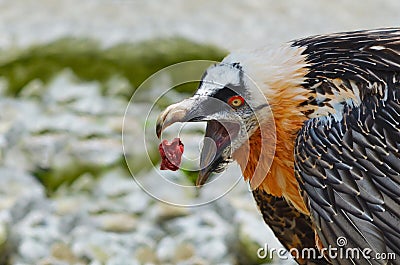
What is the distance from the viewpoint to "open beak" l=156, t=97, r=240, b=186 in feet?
8.68

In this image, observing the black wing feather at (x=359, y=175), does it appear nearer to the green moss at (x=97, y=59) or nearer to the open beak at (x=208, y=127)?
the open beak at (x=208, y=127)

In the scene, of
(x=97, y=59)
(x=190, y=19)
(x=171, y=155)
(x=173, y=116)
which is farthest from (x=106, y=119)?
(x=173, y=116)

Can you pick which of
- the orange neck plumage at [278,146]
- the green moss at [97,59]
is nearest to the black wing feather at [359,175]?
the orange neck plumage at [278,146]

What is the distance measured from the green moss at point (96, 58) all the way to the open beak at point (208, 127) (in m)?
3.22

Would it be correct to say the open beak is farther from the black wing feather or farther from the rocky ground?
the rocky ground

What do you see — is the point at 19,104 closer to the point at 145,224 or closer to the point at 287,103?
the point at 145,224

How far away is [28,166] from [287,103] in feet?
9.48

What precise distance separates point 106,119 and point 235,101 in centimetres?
299

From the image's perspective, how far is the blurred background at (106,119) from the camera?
4.65 m

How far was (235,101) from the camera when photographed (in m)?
2.73

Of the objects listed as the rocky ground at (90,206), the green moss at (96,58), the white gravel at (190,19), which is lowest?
the rocky ground at (90,206)

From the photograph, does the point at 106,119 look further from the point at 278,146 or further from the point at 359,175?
the point at 359,175

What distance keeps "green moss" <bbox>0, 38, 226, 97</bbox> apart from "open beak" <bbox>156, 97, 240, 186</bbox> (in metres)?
3.22

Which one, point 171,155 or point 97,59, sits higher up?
point 97,59
